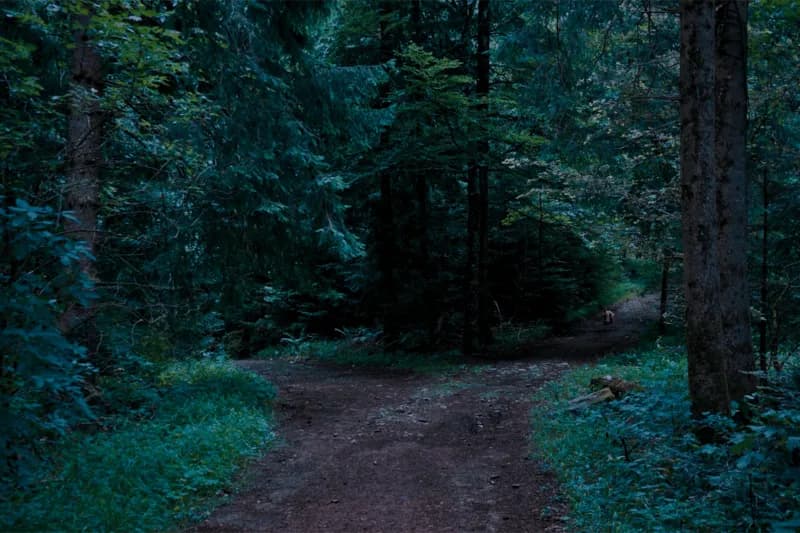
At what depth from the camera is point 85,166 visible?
24.4 ft

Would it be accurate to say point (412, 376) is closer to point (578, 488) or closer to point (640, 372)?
point (640, 372)

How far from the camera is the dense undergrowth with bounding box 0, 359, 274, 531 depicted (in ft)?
16.1

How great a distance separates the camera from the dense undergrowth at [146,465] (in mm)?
4896

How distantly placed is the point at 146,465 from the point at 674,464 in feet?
18.0

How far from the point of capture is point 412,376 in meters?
13.9

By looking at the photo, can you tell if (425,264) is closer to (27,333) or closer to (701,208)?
(701,208)

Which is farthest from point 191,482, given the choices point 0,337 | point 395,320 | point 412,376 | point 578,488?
point 395,320

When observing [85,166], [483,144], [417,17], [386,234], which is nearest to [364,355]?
[386,234]

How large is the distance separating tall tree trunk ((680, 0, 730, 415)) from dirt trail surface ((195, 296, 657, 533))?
2.16 m

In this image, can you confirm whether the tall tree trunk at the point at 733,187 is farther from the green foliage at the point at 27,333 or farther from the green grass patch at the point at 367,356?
the green grass patch at the point at 367,356

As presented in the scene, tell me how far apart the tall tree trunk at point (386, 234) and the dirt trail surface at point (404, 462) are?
4.19 metres

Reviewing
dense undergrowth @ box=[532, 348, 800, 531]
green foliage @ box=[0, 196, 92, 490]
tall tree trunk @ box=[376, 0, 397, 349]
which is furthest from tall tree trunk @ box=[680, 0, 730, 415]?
tall tree trunk @ box=[376, 0, 397, 349]

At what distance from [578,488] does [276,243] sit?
7.79m

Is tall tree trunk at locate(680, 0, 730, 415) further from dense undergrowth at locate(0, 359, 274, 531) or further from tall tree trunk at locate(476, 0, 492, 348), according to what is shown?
tall tree trunk at locate(476, 0, 492, 348)
